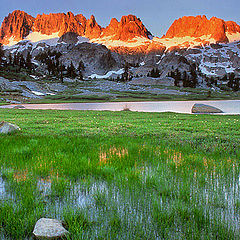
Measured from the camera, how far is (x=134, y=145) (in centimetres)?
937

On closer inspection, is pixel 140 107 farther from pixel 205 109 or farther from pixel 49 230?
pixel 49 230

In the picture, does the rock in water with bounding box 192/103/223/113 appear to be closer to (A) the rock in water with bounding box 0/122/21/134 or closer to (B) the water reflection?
(B) the water reflection

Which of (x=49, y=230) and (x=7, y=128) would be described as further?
(x=7, y=128)

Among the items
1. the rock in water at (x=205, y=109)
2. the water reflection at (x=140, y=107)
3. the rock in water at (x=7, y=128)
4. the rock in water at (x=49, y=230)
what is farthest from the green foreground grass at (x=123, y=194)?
the water reflection at (x=140, y=107)

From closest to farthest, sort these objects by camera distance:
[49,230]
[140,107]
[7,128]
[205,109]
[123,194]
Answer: [49,230] < [123,194] < [7,128] < [205,109] < [140,107]

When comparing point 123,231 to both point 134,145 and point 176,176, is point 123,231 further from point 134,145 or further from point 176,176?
point 134,145

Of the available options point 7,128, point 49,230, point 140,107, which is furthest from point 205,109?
point 49,230

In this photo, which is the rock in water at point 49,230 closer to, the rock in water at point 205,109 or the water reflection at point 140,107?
the rock in water at point 205,109

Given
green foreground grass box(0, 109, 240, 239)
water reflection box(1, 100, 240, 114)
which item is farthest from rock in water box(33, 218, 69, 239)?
water reflection box(1, 100, 240, 114)

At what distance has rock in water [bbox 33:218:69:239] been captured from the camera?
126 inches

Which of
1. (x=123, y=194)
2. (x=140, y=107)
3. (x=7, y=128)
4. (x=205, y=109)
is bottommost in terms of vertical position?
(x=123, y=194)

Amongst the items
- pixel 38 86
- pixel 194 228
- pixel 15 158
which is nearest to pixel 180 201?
pixel 194 228

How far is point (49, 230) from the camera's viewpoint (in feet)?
10.7

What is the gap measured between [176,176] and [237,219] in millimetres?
2041
